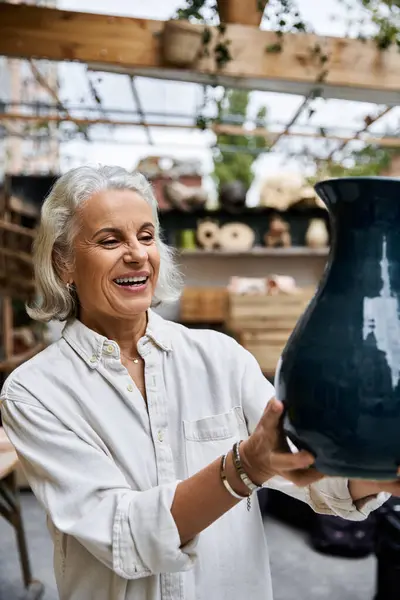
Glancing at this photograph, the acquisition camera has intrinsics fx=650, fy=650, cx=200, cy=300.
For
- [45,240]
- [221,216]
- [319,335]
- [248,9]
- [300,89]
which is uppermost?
[248,9]

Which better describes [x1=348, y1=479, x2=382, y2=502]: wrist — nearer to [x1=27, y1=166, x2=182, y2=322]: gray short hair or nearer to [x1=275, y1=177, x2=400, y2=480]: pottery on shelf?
[x1=275, y1=177, x2=400, y2=480]: pottery on shelf

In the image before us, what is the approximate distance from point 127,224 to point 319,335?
451 millimetres

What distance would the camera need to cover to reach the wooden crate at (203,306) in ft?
16.1

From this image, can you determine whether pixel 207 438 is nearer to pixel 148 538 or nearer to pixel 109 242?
pixel 148 538

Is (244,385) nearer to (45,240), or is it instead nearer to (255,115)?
(45,240)

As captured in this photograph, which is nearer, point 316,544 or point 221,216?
point 316,544

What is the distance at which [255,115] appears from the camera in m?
4.46

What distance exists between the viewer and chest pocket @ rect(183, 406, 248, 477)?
1.16m

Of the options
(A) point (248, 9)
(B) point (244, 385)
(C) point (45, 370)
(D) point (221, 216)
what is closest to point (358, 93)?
(A) point (248, 9)

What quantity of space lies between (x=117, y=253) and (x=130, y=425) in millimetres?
297

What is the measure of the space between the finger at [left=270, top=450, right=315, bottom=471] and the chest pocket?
36 centimetres

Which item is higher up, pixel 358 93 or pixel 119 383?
pixel 358 93

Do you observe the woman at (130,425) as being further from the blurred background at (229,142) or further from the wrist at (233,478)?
the blurred background at (229,142)

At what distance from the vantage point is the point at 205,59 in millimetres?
2656
